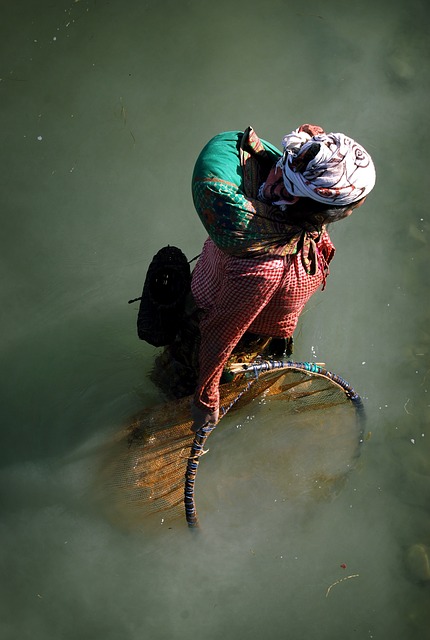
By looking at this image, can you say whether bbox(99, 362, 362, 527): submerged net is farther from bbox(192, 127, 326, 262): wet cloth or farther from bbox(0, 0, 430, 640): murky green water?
bbox(192, 127, 326, 262): wet cloth

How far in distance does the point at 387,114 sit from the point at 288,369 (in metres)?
1.61

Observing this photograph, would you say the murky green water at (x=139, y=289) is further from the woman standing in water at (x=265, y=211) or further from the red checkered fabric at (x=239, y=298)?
the woman standing in water at (x=265, y=211)

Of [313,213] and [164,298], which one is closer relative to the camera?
[313,213]

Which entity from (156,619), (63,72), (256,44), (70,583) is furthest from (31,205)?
(156,619)

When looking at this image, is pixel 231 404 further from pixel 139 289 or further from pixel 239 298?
pixel 139 289

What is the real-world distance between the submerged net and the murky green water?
13cm

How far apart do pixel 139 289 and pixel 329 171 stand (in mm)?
1566

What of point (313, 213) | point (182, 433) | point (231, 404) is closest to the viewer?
point (313, 213)

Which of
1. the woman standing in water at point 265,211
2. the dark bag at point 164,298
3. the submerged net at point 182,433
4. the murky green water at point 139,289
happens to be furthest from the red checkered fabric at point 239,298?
the murky green water at point 139,289

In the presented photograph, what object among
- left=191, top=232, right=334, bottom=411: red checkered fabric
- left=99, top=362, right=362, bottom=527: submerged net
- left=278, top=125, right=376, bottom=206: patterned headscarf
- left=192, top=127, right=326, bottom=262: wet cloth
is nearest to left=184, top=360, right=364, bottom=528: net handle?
left=99, top=362, right=362, bottom=527: submerged net

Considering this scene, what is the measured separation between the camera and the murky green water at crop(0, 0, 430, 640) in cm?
269

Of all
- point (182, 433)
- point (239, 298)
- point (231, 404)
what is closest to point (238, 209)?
point (239, 298)

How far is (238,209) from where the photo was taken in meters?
1.68

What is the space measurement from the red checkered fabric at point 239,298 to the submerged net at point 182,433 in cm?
30
